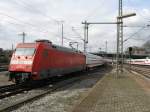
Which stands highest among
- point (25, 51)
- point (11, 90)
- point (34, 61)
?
point (25, 51)

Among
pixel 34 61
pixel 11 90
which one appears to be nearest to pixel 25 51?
pixel 34 61

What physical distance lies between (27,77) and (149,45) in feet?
474

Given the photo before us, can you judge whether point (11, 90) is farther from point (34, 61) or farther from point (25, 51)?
point (25, 51)

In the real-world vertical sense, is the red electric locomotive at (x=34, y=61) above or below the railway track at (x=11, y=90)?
above

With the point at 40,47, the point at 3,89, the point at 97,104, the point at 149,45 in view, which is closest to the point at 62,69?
the point at 40,47

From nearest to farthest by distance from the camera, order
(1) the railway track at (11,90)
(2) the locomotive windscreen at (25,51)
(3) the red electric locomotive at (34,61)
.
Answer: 1. (1) the railway track at (11,90)
2. (3) the red electric locomotive at (34,61)
3. (2) the locomotive windscreen at (25,51)

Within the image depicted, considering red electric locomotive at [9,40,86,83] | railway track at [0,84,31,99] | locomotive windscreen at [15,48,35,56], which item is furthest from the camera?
locomotive windscreen at [15,48,35,56]

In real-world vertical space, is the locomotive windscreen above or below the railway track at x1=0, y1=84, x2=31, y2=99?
above

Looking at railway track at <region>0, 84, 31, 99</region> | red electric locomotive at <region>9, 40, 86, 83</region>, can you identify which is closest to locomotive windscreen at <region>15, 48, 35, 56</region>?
red electric locomotive at <region>9, 40, 86, 83</region>

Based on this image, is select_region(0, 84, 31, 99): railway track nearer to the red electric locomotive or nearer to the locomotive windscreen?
the red electric locomotive

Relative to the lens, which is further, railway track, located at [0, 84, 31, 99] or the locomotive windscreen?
the locomotive windscreen

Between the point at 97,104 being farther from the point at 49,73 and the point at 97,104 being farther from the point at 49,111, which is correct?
the point at 49,73

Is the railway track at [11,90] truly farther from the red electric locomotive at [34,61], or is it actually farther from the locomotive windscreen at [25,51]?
the locomotive windscreen at [25,51]

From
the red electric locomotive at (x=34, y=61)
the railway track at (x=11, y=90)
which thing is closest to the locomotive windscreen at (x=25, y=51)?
the red electric locomotive at (x=34, y=61)
